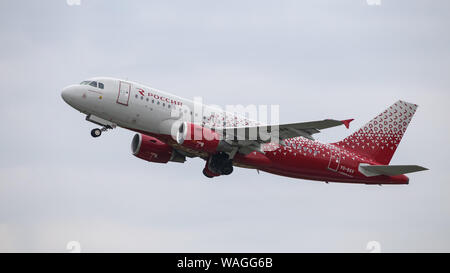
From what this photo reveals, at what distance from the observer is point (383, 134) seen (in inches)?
2169

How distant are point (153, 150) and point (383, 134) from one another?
54.9 feet

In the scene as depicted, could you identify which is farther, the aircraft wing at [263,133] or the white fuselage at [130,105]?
the white fuselage at [130,105]

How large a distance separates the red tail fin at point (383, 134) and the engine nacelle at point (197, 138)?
10690 mm

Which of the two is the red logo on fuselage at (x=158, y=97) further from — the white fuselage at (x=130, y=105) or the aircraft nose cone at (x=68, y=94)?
the aircraft nose cone at (x=68, y=94)

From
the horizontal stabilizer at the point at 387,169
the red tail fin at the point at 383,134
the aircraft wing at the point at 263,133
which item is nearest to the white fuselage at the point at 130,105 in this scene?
the aircraft wing at the point at 263,133

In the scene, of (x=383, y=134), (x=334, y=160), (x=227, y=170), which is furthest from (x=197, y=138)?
(x=383, y=134)

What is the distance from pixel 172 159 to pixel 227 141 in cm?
627

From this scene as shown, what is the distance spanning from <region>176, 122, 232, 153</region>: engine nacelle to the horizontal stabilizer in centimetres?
1105

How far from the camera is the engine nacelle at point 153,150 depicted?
52469 mm

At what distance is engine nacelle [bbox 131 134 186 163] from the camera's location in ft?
172

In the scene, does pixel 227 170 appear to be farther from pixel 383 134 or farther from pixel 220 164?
pixel 383 134

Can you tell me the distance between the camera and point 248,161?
1957 inches

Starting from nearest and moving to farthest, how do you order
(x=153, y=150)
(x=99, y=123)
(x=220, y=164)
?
(x=99, y=123)
(x=220, y=164)
(x=153, y=150)

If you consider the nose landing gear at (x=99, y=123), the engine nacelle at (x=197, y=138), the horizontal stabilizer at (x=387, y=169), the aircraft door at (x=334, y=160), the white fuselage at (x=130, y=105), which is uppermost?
the white fuselage at (x=130, y=105)
